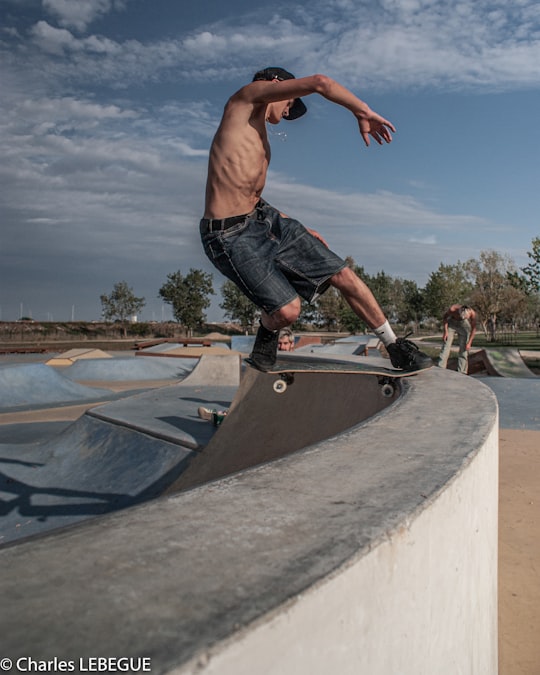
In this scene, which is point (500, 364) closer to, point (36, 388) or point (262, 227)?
point (36, 388)

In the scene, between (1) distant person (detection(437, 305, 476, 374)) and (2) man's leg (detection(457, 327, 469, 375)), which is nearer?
(1) distant person (detection(437, 305, 476, 374))

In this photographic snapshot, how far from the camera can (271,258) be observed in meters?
3.26

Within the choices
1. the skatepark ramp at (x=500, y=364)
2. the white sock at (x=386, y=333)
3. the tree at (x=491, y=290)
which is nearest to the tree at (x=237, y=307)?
the tree at (x=491, y=290)

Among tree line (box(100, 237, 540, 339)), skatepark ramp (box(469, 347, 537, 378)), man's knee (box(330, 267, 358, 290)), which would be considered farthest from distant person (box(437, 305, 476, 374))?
tree line (box(100, 237, 540, 339))

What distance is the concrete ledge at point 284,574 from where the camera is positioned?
0.68 m

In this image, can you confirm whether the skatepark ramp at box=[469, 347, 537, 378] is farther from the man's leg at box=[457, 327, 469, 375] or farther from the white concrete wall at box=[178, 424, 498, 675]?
the white concrete wall at box=[178, 424, 498, 675]

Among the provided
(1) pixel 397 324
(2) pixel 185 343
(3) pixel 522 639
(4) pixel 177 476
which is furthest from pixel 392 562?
(1) pixel 397 324

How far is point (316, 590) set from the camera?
775 mm

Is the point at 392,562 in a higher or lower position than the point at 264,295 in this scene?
lower

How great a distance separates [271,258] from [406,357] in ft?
3.62

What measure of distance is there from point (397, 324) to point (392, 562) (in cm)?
8393

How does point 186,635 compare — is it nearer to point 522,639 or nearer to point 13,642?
point 13,642

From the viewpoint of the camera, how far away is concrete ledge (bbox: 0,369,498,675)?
2.24 feet

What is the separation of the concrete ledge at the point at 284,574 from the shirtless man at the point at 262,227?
72.0 inches
